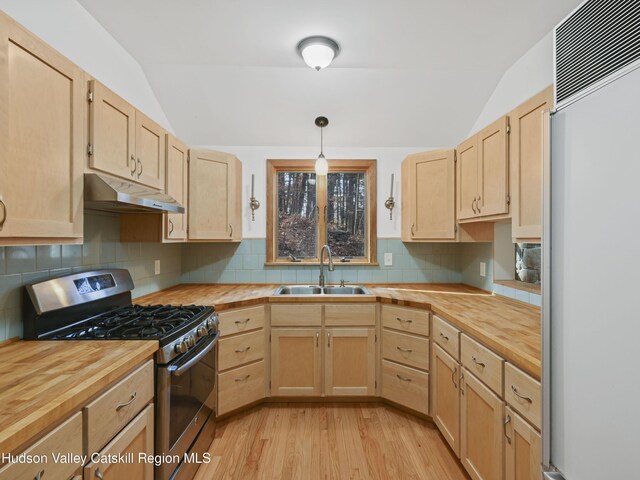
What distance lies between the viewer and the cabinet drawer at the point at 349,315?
246cm

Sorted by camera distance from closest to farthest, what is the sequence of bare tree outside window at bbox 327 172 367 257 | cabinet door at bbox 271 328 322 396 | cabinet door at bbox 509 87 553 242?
cabinet door at bbox 509 87 553 242 → cabinet door at bbox 271 328 322 396 → bare tree outside window at bbox 327 172 367 257

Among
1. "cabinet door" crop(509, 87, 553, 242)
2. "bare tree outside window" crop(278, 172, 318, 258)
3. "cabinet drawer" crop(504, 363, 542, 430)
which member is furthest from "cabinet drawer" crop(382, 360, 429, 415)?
"bare tree outside window" crop(278, 172, 318, 258)

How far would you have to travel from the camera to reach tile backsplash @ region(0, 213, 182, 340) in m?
1.37

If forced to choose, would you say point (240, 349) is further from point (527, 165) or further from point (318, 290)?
point (527, 165)

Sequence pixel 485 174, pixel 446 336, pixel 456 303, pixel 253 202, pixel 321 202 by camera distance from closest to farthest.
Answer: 1. pixel 446 336
2. pixel 485 174
3. pixel 456 303
4. pixel 253 202
5. pixel 321 202

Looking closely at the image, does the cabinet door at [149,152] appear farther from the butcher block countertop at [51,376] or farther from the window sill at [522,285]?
the window sill at [522,285]

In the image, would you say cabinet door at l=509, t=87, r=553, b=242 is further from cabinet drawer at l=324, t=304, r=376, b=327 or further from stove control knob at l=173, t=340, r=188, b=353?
stove control knob at l=173, t=340, r=188, b=353

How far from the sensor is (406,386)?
232 centimetres

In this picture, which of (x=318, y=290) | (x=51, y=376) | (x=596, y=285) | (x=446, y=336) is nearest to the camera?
(x=596, y=285)

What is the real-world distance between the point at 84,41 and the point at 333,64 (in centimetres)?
159

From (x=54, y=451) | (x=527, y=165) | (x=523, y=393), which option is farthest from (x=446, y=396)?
(x=54, y=451)

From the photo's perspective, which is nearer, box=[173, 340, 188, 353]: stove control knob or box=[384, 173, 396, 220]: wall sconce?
box=[173, 340, 188, 353]: stove control knob

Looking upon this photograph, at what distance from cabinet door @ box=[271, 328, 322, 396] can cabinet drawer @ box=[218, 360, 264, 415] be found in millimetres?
112

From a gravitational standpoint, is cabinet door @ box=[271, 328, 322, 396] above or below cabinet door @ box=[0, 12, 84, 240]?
below
